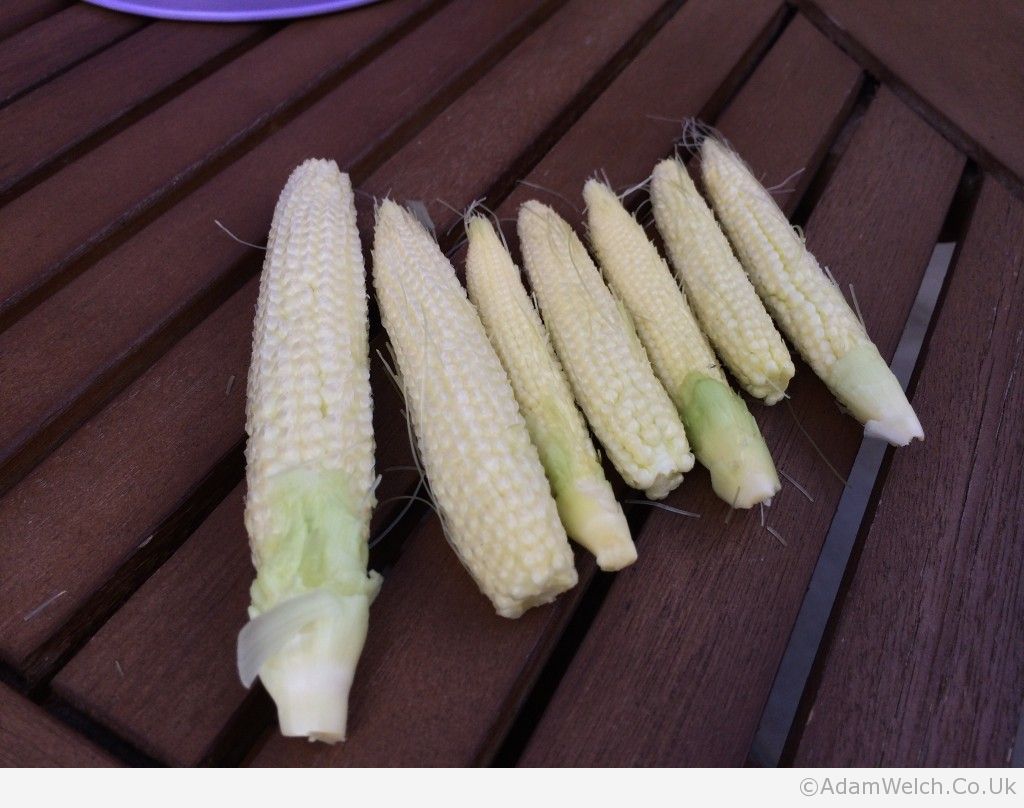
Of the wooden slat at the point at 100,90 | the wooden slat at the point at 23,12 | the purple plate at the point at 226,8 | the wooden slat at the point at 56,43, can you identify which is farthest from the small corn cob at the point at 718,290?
the wooden slat at the point at 23,12

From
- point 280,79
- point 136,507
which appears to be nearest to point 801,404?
point 136,507

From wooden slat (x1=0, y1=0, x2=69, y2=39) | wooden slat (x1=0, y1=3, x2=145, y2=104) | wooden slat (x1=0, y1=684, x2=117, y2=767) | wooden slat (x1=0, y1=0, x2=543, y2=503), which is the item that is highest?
wooden slat (x1=0, y1=0, x2=69, y2=39)

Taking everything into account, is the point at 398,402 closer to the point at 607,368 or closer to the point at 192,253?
the point at 607,368

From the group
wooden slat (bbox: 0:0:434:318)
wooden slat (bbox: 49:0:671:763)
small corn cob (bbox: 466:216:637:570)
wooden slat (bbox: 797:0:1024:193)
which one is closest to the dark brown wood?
wooden slat (bbox: 49:0:671:763)

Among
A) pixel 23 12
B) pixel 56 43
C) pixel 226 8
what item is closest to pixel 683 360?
pixel 226 8

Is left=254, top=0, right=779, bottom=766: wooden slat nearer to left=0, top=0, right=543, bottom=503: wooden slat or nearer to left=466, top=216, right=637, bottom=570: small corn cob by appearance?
left=466, top=216, right=637, bottom=570: small corn cob

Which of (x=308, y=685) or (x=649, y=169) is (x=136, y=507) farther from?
(x=649, y=169)

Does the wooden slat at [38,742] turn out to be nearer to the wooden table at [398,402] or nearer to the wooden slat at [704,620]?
the wooden table at [398,402]
